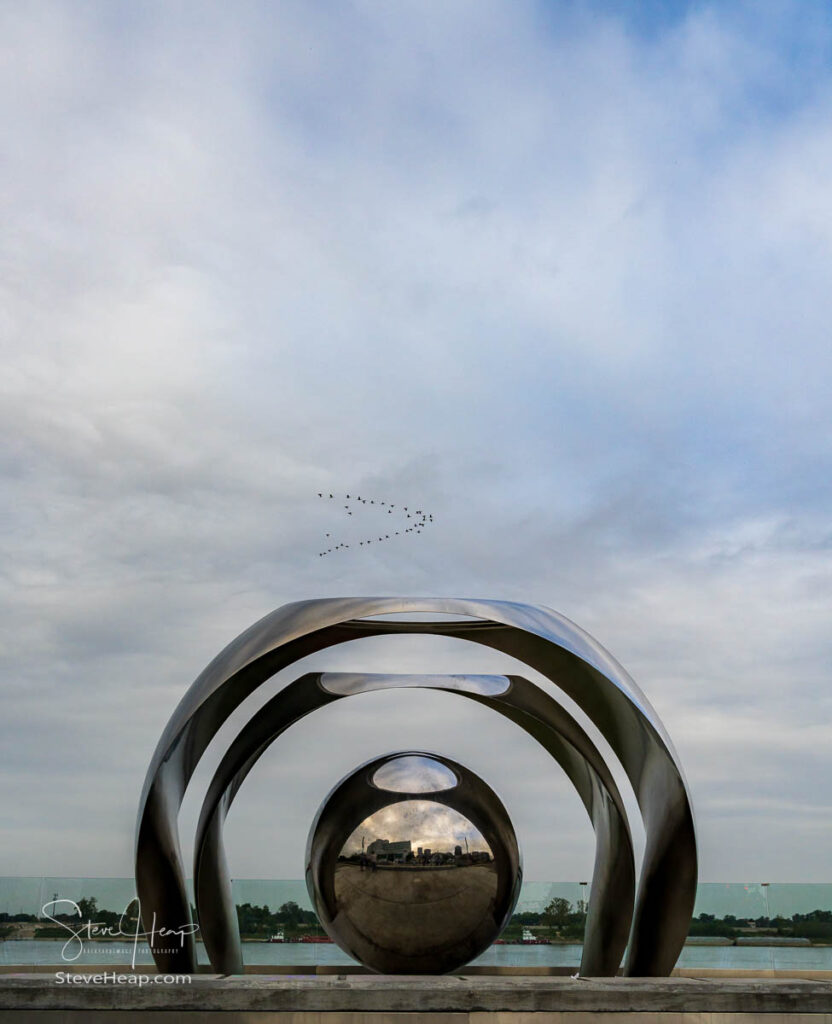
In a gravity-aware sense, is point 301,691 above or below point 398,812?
above

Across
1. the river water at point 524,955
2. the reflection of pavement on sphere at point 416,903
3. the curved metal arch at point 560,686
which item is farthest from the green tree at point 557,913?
the reflection of pavement on sphere at point 416,903

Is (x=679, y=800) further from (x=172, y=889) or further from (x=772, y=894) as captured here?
(x=772, y=894)

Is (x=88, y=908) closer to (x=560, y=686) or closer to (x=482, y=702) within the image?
(x=482, y=702)

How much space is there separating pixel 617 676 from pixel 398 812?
2.47 m

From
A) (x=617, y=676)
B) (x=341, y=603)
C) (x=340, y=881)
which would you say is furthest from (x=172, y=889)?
(x=617, y=676)

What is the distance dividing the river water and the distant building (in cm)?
514

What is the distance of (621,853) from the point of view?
11.8 metres

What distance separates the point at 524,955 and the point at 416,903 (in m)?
6.13

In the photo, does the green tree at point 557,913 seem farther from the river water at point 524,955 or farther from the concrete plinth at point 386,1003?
the concrete plinth at point 386,1003

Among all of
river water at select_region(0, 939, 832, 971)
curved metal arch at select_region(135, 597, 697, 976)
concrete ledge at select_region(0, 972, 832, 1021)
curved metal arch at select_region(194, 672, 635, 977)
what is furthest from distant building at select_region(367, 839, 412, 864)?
river water at select_region(0, 939, 832, 971)

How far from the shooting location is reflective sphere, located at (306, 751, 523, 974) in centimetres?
908

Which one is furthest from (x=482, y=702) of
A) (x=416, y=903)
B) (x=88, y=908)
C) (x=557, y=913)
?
(x=88, y=908)

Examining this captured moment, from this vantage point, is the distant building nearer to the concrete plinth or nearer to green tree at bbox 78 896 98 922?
the concrete plinth

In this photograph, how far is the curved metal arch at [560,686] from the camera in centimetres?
959
